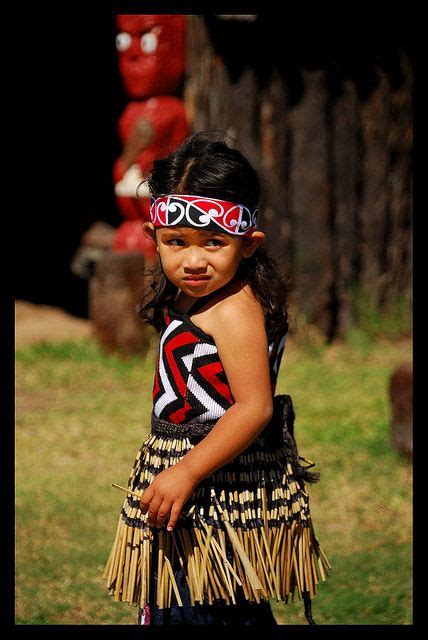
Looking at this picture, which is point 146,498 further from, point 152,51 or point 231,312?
point 152,51

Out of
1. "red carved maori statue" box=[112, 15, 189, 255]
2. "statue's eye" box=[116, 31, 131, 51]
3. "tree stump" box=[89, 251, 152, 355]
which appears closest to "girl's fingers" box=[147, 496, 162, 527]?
"tree stump" box=[89, 251, 152, 355]

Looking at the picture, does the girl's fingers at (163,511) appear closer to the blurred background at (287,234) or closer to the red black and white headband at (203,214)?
the red black and white headband at (203,214)

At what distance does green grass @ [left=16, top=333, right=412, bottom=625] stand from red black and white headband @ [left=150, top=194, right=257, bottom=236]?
75 centimetres

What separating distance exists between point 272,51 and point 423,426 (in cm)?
369

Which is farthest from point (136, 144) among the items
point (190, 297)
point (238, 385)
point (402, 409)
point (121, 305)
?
point (238, 385)

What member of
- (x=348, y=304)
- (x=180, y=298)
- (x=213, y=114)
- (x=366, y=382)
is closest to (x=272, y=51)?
(x=213, y=114)

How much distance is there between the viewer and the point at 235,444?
242 centimetres

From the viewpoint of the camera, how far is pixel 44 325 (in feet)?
27.5

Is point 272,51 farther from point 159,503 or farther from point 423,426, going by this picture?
point 159,503

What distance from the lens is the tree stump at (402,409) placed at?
4.91 m

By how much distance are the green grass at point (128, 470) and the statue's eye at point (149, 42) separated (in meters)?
2.23

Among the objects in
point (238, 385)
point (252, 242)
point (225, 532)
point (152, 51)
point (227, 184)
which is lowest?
point (225, 532)

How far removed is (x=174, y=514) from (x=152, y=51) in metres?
5.38

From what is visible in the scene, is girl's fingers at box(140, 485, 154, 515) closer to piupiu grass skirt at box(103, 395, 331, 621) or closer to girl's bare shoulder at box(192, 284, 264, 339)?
piupiu grass skirt at box(103, 395, 331, 621)
